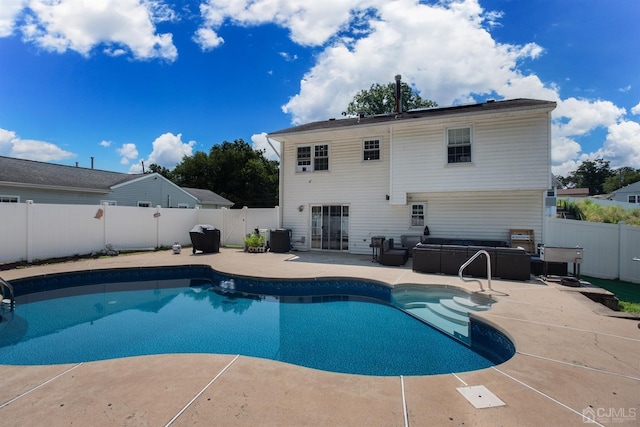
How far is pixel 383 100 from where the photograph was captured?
2805 cm

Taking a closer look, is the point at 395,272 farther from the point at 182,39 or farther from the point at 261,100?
the point at 261,100

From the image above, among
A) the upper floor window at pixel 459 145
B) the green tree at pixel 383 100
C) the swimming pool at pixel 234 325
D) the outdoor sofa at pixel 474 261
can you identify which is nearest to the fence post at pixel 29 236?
the swimming pool at pixel 234 325

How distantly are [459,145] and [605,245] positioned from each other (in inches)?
208

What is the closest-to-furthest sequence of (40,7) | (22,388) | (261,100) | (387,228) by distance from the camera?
(22,388), (40,7), (387,228), (261,100)

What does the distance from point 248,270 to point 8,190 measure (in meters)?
14.3

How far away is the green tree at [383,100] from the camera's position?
27.9m

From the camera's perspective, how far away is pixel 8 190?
14.5 m

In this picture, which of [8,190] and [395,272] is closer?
[395,272]

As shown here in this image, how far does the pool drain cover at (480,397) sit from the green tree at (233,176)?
35615 millimetres

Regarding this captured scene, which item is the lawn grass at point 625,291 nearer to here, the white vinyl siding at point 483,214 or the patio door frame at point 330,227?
the white vinyl siding at point 483,214

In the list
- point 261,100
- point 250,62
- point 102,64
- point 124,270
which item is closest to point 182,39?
point 250,62

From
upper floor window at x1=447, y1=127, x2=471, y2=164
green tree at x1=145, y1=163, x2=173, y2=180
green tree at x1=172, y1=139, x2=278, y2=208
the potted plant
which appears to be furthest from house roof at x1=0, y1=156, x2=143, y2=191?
green tree at x1=145, y1=163, x2=173, y2=180

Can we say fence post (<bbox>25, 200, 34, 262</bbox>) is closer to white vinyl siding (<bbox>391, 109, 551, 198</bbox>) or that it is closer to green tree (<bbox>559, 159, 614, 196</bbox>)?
white vinyl siding (<bbox>391, 109, 551, 198</bbox>)

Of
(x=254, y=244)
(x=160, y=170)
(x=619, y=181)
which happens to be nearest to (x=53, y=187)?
(x=254, y=244)
